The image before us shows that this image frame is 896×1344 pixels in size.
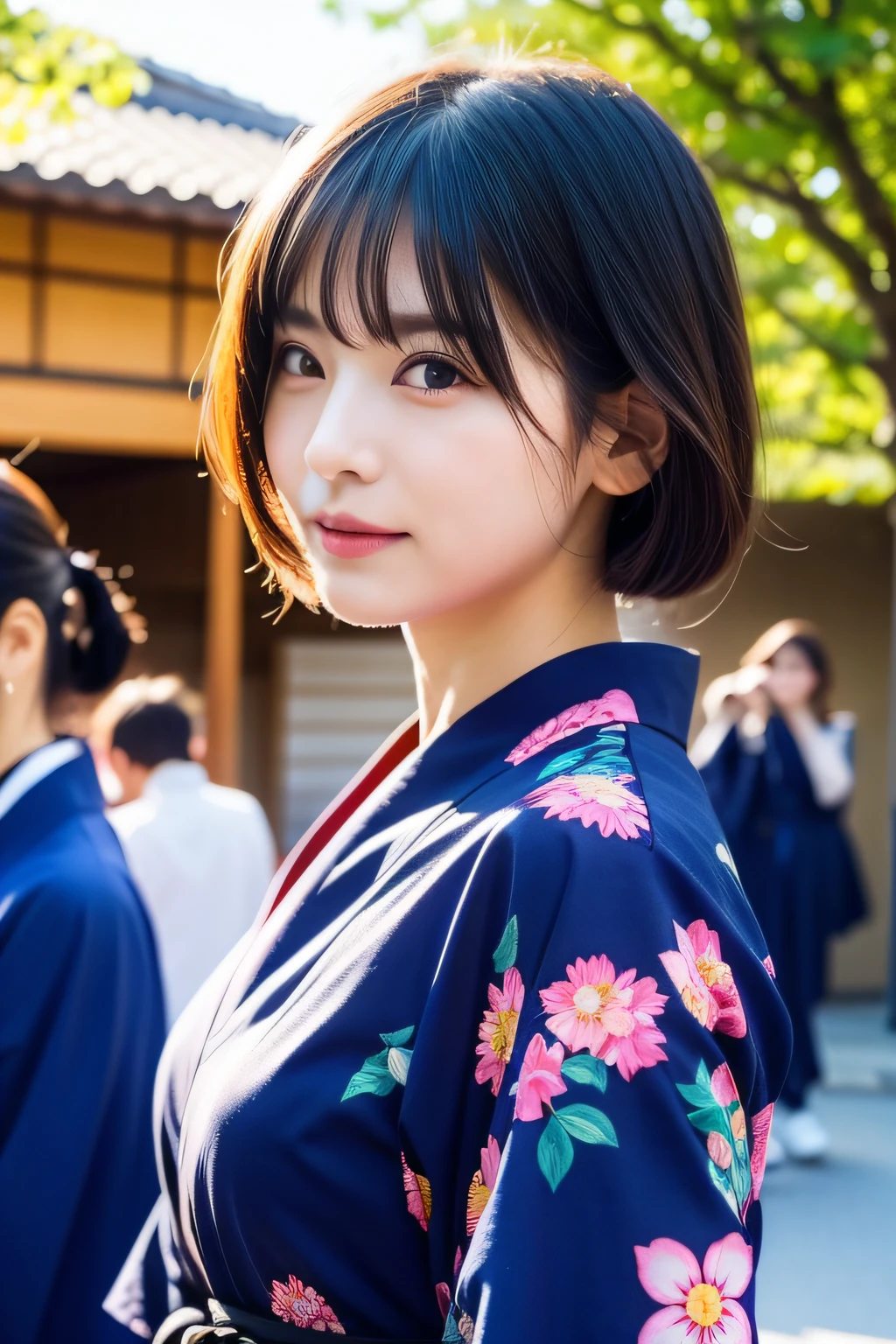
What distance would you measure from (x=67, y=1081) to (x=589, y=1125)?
117cm

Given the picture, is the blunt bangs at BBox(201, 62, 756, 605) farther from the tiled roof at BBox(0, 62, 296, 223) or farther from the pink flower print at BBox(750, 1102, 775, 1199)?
the tiled roof at BBox(0, 62, 296, 223)

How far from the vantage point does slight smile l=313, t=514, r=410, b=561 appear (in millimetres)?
1074

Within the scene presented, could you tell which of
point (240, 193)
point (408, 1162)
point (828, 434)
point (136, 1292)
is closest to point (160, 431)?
point (240, 193)

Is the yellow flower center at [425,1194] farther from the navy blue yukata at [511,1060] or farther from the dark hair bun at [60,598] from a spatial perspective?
the dark hair bun at [60,598]

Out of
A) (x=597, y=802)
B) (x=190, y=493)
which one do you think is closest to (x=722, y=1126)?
(x=597, y=802)

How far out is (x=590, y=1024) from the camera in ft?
2.78

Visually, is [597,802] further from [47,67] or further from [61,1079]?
[47,67]

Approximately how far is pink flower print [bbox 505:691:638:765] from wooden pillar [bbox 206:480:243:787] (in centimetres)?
520

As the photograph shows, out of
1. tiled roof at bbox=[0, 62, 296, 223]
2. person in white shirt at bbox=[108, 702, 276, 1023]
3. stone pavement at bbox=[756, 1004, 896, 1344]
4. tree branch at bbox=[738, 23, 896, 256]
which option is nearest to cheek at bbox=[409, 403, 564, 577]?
person in white shirt at bbox=[108, 702, 276, 1023]

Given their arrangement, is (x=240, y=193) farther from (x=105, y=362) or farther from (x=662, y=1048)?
(x=662, y=1048)

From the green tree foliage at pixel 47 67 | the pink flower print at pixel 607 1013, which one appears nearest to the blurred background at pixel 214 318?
the green tree foliage at pixel 47 67

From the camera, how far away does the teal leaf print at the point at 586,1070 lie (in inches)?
33.0

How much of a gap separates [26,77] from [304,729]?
14.4 feet

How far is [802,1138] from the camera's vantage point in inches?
214
